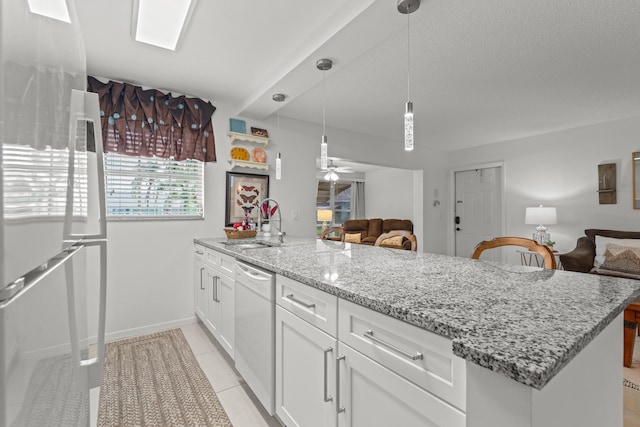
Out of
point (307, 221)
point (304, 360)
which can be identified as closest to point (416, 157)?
point (307, 221)

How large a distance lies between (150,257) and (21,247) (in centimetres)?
284

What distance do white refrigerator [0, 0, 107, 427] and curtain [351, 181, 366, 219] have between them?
26.9 ft

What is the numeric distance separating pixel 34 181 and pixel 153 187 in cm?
278

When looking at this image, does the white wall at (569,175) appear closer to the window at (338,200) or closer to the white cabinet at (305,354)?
the window at (338,200)

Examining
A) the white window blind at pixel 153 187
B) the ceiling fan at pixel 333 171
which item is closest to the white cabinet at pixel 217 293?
the white window blind at pixel 153 187

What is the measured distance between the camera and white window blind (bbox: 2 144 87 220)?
0.37 metres

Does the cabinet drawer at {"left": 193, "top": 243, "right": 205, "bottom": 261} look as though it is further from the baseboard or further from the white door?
the white door

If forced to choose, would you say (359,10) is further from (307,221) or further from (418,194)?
(418,194)

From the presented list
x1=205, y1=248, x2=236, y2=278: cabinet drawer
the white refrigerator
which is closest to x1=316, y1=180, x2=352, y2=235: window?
x1=205, y1=248, x2=236, y2=278: cabinet drawer

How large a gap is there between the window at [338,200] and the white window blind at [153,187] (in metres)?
5.43

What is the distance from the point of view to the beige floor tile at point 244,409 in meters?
1.66

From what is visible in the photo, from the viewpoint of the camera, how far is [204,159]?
3.12 meters

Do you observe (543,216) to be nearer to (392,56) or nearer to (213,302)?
(392,56)

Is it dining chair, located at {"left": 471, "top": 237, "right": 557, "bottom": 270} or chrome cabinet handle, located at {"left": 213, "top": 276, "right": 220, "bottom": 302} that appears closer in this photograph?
dining chair, located at {"left": 471, "top": 237, "right": 557, "bottom": 270}
